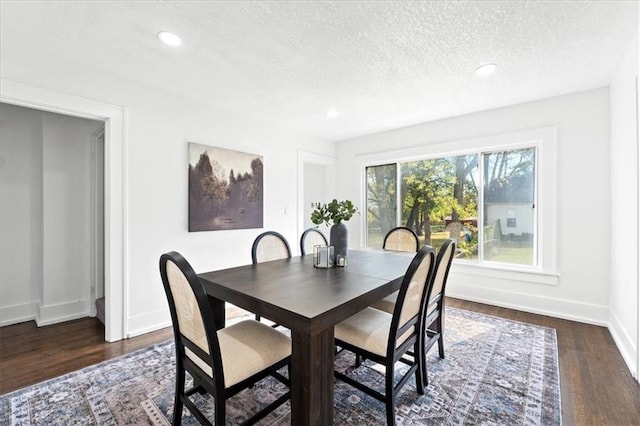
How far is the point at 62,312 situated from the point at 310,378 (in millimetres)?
3442

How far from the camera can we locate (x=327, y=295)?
1.51m

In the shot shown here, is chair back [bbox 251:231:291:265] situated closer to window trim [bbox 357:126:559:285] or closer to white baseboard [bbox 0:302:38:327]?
window trim [bbox 357:126:559:285]

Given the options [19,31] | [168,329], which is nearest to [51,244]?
[168,329]

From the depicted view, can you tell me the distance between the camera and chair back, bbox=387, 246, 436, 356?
4.97 ft

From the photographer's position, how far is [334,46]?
7.17 ft

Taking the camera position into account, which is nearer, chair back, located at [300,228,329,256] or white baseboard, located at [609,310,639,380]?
white baseboard, located at [609,310,639,380]

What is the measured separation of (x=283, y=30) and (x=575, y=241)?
357cm

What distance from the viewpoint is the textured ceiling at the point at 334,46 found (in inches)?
70.9

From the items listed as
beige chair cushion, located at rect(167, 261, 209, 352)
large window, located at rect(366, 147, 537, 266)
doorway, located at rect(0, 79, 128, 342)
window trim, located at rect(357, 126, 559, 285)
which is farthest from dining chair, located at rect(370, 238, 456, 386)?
doorway, located at rect(0, 79, 128, 342)

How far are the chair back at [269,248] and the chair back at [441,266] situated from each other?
1.33 metres

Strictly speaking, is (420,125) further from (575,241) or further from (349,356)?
(349,356)

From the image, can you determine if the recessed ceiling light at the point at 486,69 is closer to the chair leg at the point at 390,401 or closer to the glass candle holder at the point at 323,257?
the glass candle holder at the point at 323,257

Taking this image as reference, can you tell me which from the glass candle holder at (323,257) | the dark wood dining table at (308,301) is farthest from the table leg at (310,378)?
the glass candle holder at (323,257)

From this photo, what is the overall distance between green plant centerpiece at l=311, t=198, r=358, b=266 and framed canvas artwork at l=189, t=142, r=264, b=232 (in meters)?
1.59
